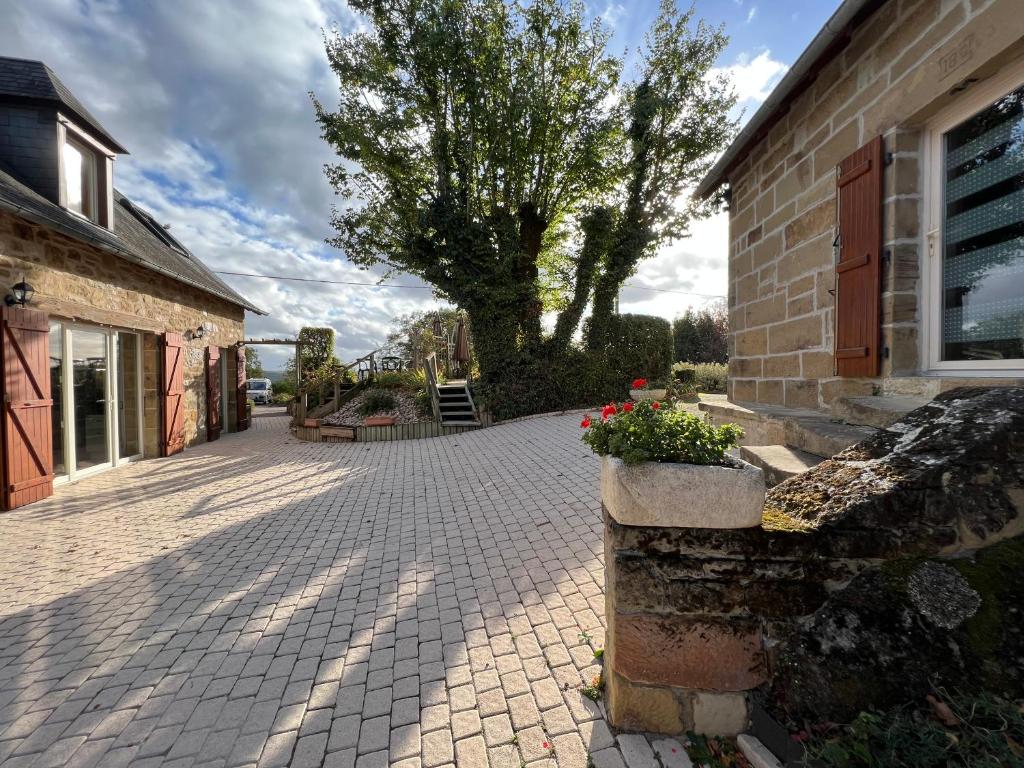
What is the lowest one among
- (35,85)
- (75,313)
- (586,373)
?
(586,373)

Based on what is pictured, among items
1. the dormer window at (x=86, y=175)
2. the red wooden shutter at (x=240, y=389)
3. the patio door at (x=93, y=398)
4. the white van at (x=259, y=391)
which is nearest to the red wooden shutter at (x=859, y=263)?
the patio door at (x=93, y=398)

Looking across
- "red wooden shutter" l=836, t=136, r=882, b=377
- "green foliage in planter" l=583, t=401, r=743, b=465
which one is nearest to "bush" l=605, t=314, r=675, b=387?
"red wooden shutter" l=836, t=136, r=882, b=377

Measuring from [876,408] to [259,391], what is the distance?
25.2 m

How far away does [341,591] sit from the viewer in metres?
2.87

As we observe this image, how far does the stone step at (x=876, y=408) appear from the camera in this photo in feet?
7.63

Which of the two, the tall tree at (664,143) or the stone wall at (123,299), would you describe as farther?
the tall tree at (664,143)

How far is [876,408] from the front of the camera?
2.41 metres

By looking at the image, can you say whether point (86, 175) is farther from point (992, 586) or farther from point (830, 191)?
point (992, 586)

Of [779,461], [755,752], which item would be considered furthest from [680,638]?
[779,461]

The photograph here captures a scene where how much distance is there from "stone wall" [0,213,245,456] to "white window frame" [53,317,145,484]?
11cm

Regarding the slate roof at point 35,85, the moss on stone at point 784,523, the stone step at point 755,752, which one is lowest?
the stone step at point 755,752

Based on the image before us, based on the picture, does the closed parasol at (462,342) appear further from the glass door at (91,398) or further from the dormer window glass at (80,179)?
the dormer window glass at (80,179)

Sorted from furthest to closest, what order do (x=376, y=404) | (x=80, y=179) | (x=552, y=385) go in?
(x=376, y=404) → (x=552, y=385) → (x=80, y=179)

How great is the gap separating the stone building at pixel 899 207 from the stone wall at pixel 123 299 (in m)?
8.19
